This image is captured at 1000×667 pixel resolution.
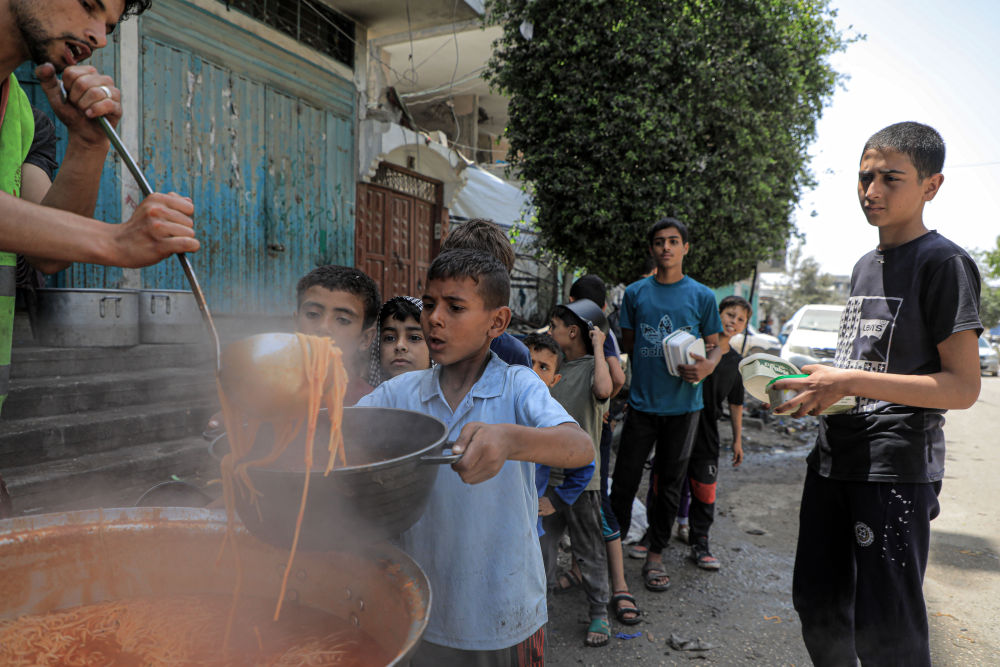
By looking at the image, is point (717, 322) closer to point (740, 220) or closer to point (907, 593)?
point (907, 593)

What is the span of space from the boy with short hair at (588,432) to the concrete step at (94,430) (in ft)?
10.3

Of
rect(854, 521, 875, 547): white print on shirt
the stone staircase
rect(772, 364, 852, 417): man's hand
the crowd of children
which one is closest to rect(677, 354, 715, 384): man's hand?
the crowd of children

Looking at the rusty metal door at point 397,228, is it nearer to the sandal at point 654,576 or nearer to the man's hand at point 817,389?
the sandal at point 654,576

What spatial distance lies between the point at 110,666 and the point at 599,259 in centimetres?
678

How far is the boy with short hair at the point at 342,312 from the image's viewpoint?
2.47 m

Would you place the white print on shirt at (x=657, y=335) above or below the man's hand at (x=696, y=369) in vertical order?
above

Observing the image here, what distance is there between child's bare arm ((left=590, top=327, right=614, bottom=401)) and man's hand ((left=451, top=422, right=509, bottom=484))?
230cm

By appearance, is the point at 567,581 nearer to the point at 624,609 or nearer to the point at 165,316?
the point at 624,609

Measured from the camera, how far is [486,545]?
5.64ft

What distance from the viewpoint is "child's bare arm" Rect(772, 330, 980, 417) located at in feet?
6.50

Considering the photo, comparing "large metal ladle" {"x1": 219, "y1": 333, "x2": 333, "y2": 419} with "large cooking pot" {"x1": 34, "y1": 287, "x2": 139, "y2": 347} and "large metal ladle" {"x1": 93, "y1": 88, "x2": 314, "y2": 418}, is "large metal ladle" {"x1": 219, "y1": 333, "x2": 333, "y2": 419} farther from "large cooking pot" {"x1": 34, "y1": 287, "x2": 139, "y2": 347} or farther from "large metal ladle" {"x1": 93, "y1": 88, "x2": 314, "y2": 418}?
"large cooking pot" {"x1": 34, "y1": 287, "x2": 139, "y2": 347}

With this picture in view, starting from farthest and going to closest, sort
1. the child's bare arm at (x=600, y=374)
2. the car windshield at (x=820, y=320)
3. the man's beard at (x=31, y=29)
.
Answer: the car windshield at (x=820, y=320) → the child's bare arm at (x=600, y=374) → the man's beard at (x=31, y=29)

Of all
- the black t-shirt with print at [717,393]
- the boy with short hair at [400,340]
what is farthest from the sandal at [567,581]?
the boy with short hair at [400,340]

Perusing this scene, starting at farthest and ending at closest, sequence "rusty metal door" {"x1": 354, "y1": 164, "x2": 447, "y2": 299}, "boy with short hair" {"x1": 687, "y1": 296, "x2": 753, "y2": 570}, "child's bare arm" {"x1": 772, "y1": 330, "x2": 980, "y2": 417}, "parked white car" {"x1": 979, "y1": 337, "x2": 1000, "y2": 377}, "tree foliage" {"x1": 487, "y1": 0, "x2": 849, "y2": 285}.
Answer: "parked white car" {"x1": 979, "y1": 337, "x2": 1000, "y2": 377}, "rusty metal door" {"x1": 354, "y1": 164, "x2": 447, "y2": 299}, "tree foliage" {"x1": 487, "y1": 0, "x2": 849, "y2": 285}, "boy with short hair" {"x1": 687, "y1": 296, "x2": 753, "y2": 570}, "child's bare arm" {"x1": 772, "y1": 330, "x2": 980, "y2": 417}
